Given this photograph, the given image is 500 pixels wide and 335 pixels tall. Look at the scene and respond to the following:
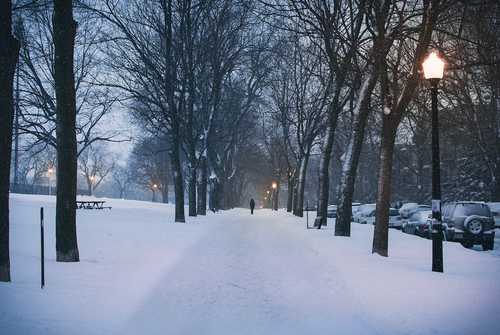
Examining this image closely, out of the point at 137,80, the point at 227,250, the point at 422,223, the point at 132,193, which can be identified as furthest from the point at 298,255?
the point at 132,193

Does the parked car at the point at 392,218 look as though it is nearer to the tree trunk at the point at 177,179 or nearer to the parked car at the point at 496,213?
the parked car at the point at 496,213

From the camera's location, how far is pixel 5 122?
7.70 m

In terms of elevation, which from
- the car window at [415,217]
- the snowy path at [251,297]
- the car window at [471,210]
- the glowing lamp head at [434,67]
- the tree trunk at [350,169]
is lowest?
the snowy path at [251,297]

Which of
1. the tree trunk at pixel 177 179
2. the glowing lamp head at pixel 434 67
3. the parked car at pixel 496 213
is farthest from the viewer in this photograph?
the tree trunk at pixel 177 179

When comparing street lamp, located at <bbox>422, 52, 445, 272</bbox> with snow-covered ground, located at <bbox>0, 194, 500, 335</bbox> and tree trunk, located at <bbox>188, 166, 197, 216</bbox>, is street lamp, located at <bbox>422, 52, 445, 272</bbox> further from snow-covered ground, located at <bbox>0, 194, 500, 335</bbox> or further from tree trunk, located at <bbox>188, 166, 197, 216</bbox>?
tree trunk, located at <bbox>188, 166, 197, 216</bbox>

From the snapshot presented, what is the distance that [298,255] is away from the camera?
44.2 ft

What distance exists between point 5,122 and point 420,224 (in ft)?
70.9

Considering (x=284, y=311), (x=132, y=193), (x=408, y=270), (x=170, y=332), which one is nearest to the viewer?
(x=170, y=332)

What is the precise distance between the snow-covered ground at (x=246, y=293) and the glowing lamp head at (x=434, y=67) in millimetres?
4111

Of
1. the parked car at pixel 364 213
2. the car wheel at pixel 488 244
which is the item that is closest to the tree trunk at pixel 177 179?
the car wheel at pixel 488 244

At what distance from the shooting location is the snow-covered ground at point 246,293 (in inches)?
248

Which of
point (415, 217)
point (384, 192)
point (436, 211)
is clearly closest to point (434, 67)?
point (436, 211)

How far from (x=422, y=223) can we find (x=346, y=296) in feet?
59.0

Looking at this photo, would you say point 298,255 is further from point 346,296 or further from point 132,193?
point 132,193
